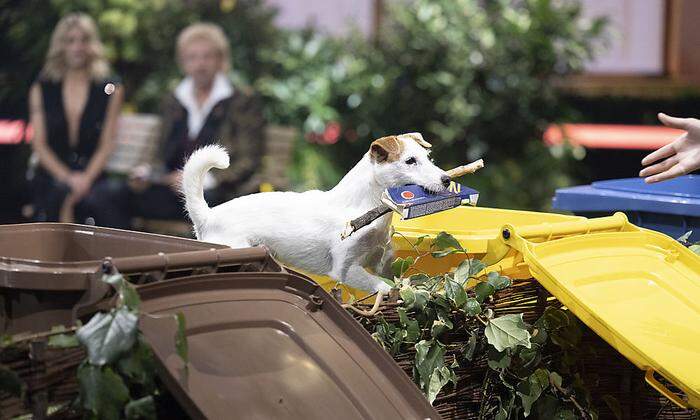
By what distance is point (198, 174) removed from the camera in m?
2.12

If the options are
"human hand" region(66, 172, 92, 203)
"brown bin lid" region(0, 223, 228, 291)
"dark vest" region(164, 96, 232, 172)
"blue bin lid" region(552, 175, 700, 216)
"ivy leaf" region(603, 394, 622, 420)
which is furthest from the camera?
"human hand" region(66, 172, 92, 203)

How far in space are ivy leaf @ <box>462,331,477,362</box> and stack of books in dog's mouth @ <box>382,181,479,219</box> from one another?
10.2 inches

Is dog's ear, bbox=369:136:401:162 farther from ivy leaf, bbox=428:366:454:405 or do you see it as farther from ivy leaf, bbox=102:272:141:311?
ivy leaf, bbox=102:272:141:311

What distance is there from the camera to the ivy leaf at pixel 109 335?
147 cm

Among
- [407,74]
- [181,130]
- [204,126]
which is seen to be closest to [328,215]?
[204,126]

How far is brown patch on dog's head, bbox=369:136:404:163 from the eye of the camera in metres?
2.08

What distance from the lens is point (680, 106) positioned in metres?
7.21

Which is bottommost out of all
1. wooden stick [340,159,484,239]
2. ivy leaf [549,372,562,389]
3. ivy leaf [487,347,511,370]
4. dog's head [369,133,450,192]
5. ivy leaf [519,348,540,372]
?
ivy leaf [549,372,562,389]

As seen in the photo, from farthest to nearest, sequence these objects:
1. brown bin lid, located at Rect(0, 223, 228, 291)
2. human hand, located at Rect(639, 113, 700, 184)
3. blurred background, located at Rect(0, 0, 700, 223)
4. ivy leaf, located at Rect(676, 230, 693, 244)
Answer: blurred background, located at Rect(0, 0, 700, 223)
ivy leaf, located at Rect(676, 230, 693, 244)
human hand, located at Rect(639, 113, 700, 184)
brown bin lid, located at Rect(0, 223, 228, 291)

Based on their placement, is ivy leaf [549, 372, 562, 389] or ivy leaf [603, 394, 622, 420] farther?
ivy leaf [603, 394, 622, 420]

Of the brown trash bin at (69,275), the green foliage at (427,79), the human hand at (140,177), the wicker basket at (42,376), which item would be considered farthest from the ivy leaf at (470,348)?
the green foliage at (427,79)

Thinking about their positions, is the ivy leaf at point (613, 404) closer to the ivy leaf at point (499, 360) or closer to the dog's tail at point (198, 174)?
the ivy leaf at point (499, 360)

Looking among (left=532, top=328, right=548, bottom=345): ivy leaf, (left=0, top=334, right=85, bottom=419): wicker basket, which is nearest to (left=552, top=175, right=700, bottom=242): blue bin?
(left=532, top=328, right=548, bottom=345): ivy leaf

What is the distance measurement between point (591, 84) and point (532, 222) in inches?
221
